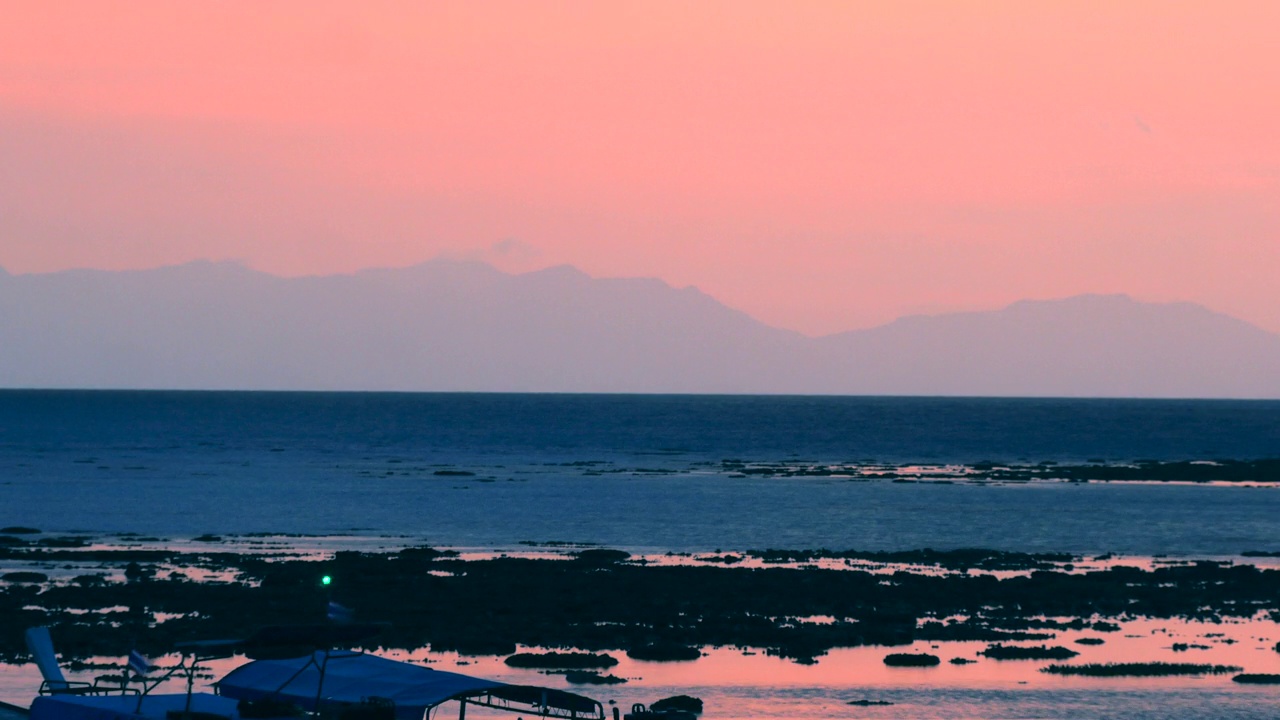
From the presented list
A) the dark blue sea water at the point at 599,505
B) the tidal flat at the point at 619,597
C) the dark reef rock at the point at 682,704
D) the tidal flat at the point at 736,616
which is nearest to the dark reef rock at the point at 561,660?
A: the tidal flat at the point at 736,616

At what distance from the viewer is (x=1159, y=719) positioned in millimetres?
33844

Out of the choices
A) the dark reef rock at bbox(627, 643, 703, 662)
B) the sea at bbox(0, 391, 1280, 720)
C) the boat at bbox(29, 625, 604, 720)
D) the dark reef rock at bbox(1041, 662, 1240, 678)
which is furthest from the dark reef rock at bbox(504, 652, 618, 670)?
the boat at bbox(29, 625, 604, 720)

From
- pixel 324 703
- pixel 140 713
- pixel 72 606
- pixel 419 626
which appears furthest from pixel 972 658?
pixel 72 606

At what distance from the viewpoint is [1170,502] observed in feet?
347

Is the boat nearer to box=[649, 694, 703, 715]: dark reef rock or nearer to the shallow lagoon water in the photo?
box=[649, 694, 703, 715]: dark reef rock

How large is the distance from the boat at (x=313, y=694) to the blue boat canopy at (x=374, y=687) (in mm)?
17

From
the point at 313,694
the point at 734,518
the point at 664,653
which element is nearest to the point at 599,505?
the point at 734,518

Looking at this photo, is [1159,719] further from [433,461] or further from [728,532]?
[433,461]

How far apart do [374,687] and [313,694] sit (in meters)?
1.31

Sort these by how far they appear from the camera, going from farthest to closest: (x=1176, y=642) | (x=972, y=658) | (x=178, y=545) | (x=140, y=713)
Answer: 1. (x=178, y=545)
2. (x=1176, y=642)
3. (x=972, y=658)
4. (x=140, y=713)

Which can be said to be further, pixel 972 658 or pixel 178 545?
pixel 178 545

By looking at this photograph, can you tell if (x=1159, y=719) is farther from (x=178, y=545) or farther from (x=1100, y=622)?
(x=178, y=545)

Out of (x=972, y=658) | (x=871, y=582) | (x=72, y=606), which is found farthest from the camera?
(x=871, y=582)

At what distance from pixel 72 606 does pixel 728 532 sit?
4085 centimetres
